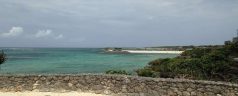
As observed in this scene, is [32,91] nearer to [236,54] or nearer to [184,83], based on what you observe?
[184,83]

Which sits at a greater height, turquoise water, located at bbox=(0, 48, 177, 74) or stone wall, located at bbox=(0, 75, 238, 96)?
stone wall, located at bbox=(0, 75, 238, 96)

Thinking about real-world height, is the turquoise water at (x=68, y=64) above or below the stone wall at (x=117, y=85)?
below

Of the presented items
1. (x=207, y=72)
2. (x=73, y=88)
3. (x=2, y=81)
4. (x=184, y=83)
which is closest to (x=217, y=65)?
(x=207, y=72)

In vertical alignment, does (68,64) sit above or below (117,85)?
below

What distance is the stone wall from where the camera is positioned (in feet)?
38.7

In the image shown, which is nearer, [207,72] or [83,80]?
[83,80]

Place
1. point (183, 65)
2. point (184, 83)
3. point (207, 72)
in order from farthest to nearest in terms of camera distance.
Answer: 1. point (183, 65)
2. point (207, 72)
3. point (184, 83)

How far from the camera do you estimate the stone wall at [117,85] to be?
11.8 m

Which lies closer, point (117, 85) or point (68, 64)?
point (117, 85)

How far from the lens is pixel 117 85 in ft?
39.9

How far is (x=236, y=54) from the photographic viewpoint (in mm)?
29703

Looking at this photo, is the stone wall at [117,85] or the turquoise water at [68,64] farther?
the turquoise water at [68,64]

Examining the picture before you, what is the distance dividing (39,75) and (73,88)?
1216mm

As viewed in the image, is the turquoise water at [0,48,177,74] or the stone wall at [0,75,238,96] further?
the turquoise water at [0,48,177,74]
